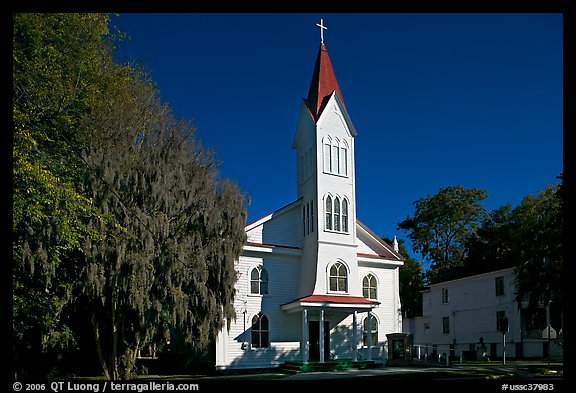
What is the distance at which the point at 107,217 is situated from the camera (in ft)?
60.8

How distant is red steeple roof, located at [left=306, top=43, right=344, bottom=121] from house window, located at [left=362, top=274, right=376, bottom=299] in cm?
977

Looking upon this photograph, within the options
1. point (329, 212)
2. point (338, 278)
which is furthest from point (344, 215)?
point (338, 278)

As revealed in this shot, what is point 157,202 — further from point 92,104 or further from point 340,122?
point 340,122

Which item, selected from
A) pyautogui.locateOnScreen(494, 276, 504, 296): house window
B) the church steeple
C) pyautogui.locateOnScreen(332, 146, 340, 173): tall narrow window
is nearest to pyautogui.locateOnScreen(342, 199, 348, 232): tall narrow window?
pyautogui.locateOnScreen(332, 146, 340, 173): tall narrow window

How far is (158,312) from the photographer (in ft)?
65.7

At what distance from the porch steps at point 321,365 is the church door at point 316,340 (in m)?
1.24

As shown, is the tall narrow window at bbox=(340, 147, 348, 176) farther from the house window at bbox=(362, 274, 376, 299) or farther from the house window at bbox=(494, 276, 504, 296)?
the house window at bbox=(494, 276, 504, 296)

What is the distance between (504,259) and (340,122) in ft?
60.8

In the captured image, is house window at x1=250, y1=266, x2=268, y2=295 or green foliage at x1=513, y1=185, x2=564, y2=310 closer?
green foliage at x1=513, y1=185, x2=564, y2=310

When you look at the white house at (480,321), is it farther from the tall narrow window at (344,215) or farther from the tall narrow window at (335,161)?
the tall narrow window at (335,161)

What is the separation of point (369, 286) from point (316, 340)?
470cm

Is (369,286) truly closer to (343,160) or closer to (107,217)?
(343,160)

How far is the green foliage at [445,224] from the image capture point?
187 ft

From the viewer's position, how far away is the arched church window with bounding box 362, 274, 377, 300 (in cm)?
3167
